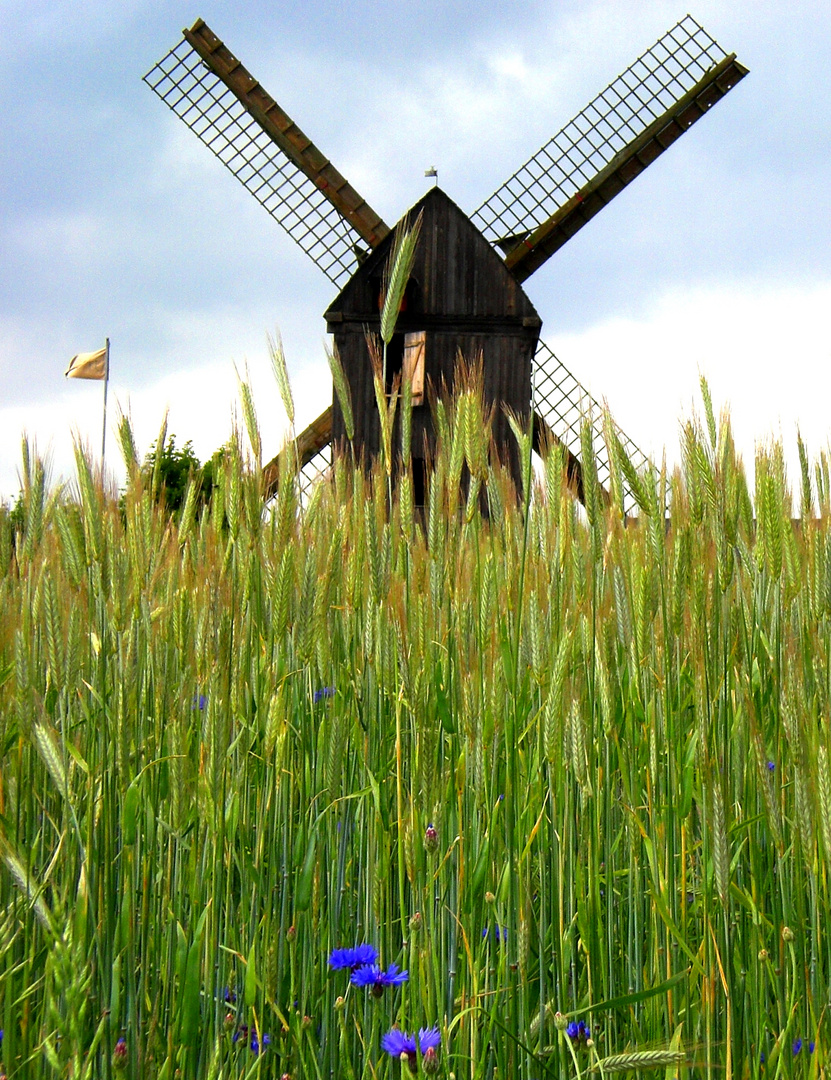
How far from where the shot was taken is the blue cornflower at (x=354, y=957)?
1.42 metres

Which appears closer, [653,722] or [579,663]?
[653,722]

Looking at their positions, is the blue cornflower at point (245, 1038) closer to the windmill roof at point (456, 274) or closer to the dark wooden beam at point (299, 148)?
the windmill roof at point (456, 274)

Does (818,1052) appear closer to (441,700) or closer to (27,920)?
(441,700)

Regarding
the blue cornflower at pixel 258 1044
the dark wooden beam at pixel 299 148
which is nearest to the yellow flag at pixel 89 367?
the dark wooden beam at pixel 299 148

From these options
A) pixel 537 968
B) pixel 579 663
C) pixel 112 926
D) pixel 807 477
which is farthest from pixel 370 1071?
pixel 807 477

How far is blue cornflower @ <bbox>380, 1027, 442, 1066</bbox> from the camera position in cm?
122

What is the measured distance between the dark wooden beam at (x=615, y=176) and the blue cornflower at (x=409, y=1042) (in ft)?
44.3

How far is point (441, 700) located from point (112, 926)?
1.94 ft

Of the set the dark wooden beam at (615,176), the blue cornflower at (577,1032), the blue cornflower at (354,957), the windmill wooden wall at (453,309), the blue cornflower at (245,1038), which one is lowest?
the blue cornflower at (577,1032)

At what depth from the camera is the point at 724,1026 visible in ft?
4.48

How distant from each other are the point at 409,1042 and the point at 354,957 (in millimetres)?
171

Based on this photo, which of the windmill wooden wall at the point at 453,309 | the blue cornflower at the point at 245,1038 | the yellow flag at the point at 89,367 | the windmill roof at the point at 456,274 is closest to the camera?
the blue cornflower at the point at 245,1038

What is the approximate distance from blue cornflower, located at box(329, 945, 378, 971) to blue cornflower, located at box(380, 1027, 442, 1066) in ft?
0.42

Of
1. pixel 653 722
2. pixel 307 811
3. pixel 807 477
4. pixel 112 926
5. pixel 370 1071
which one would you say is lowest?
pixel 370 1071
